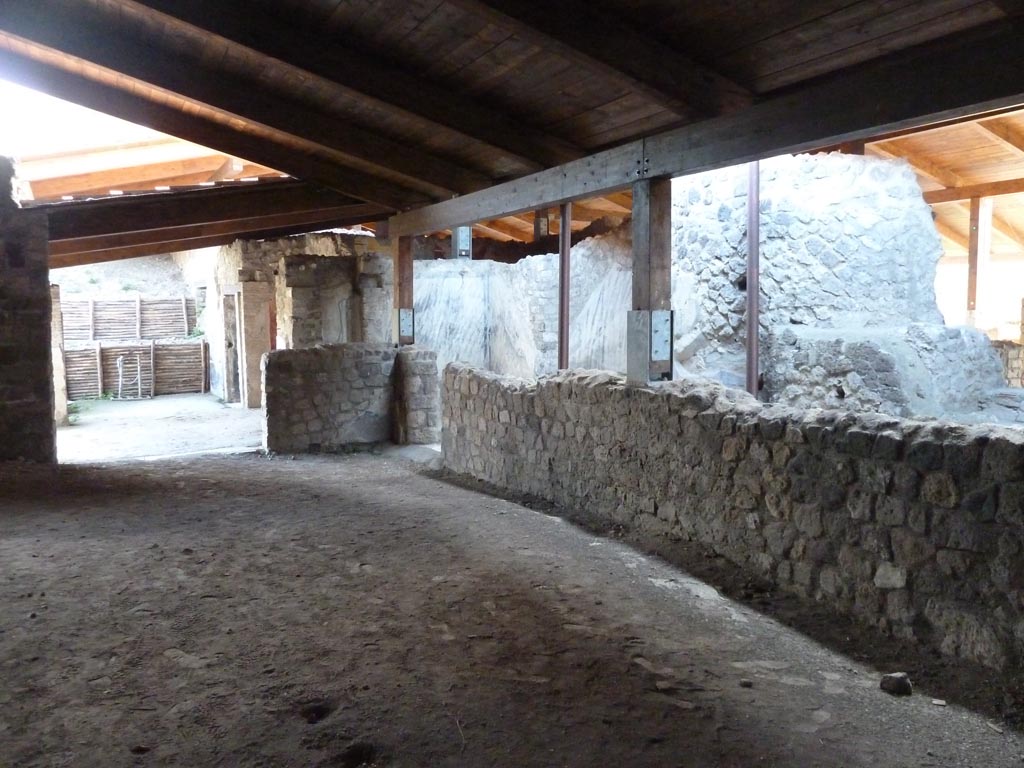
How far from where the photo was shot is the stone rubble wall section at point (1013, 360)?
10.4m

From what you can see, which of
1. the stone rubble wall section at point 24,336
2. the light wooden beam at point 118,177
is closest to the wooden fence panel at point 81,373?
the light wooden beam at point 118,177

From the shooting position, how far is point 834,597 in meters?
3.76

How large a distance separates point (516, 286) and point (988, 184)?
310 inches

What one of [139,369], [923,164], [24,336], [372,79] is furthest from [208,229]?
[923,164]

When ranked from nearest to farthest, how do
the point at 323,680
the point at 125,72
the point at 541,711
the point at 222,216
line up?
the point at 541,711 < the point at 323,680 < the point at 125,72 < the point at 222,216

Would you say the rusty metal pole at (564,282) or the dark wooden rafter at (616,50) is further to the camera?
the rusty metal pole at (564,282)

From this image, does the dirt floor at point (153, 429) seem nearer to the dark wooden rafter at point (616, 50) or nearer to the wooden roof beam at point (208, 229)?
the wooden roof beam at point (208, 229)

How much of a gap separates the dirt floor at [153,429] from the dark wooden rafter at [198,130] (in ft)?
12.3

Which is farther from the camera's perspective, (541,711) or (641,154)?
(641,154)

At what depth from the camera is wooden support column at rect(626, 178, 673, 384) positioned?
5184 mm

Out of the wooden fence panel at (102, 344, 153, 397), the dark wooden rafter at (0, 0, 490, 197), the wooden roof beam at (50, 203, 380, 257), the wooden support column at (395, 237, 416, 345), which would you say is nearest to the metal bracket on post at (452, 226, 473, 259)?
the wooden roof beam at (50, 203, 380, 257)

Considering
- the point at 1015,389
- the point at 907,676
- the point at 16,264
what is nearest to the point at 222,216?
the point at 16,264

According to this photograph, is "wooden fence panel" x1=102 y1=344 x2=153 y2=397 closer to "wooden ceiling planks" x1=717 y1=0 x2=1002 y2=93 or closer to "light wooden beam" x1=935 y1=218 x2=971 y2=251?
"wooden ceiling planks" x1=717 y1=0 x2=1002 y2=93

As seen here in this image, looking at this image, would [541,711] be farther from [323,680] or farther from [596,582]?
[596,582]
